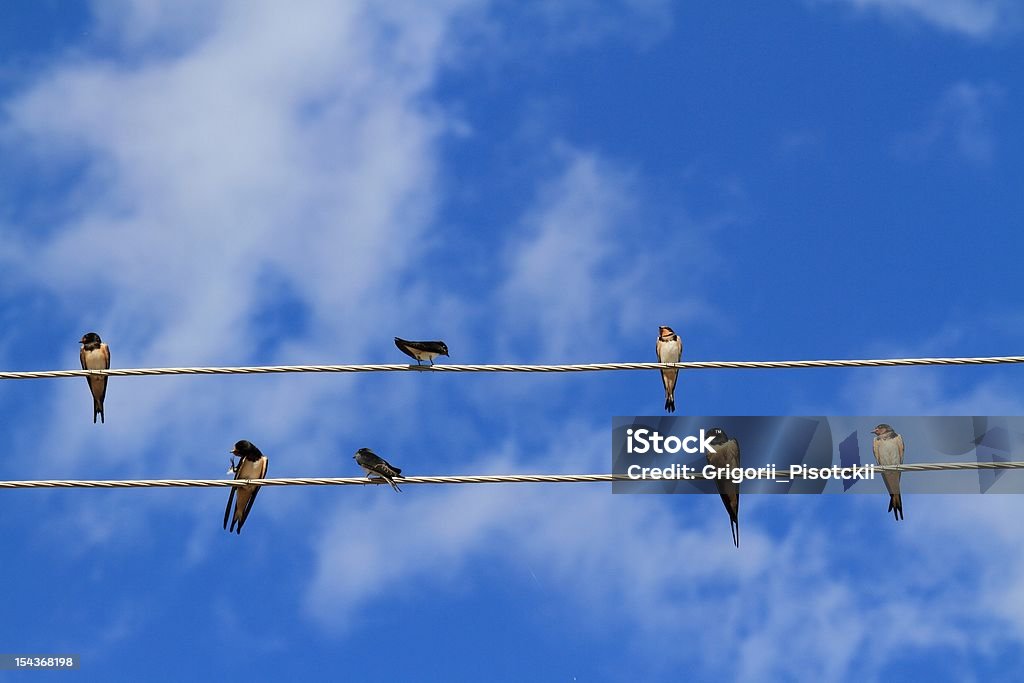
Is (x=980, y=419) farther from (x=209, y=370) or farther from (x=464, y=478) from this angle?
(x=209, y=370)

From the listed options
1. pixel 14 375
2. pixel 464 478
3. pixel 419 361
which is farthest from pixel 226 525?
pixel 464 478

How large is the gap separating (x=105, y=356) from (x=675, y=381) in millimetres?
6456

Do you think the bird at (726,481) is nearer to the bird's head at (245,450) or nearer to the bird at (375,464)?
the bird at (375,464)

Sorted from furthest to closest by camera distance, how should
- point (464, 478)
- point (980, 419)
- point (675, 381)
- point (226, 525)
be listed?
point (675, 381)
point (226, 525)
point (980, 419)
point (464, 478)

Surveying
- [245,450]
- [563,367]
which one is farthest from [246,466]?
[563,367]

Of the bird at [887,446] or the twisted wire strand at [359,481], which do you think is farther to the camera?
the bird at [887,446]

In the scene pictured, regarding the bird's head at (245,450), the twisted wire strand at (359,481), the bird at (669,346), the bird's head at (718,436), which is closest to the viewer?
the twisted wire strand at (359,481)

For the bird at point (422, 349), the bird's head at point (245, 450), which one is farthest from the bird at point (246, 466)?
the bird at point (422, 349)

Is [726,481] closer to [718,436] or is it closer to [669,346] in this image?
[718,436]

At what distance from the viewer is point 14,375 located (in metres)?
10.3

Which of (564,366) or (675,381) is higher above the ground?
(675,381)

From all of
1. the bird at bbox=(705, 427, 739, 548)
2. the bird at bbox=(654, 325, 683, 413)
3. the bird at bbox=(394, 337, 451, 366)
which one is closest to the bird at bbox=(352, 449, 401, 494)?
the bird at bbox=(394, 337, 451, 366)

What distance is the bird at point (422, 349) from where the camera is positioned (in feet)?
38.9

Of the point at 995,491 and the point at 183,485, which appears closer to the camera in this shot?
the point at 183,485
